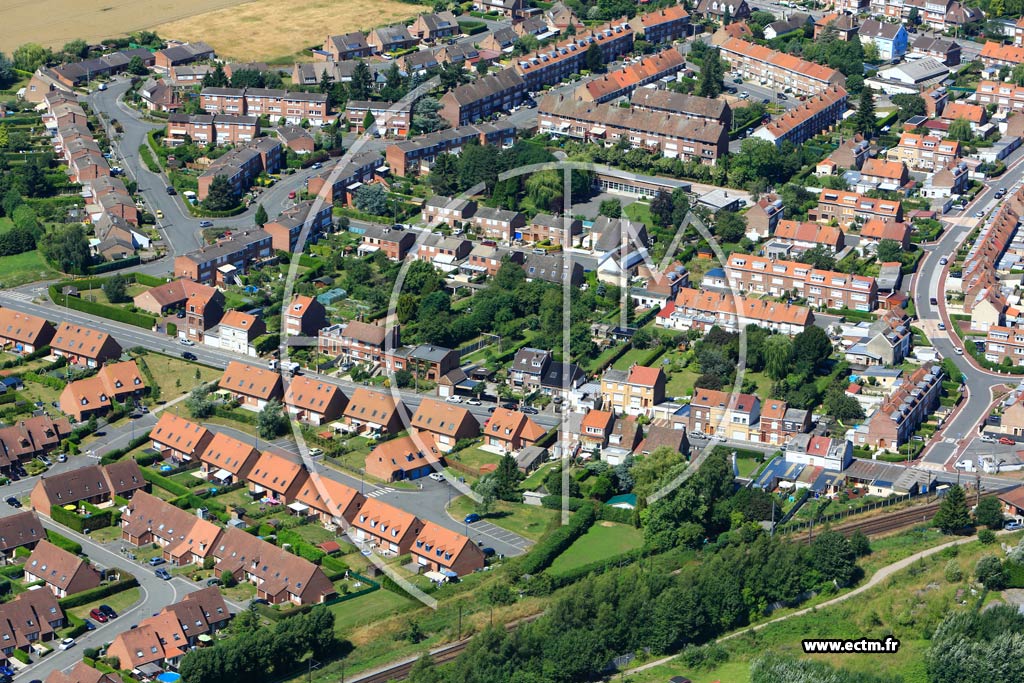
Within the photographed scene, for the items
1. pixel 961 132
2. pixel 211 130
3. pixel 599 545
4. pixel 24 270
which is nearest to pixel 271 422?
pixel 599 545

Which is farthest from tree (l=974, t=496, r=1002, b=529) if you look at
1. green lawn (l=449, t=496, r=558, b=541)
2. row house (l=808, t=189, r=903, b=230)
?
row house (l=808, t=189, r=903, b=230)

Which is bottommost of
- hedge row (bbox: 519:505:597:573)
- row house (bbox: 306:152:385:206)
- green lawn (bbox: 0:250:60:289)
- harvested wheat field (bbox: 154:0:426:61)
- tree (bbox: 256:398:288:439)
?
hedge row (bbox: 519:505:597:573)

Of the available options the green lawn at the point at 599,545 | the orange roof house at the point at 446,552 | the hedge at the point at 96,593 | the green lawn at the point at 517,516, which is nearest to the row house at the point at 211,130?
the green lawn at the point at 517,516

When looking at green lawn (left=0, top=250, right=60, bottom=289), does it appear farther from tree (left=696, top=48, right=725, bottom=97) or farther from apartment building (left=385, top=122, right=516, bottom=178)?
tree (left=696, top=48, right=725, bottom=97)

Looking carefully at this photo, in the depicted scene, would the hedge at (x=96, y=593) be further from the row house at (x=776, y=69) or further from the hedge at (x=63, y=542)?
the row house at (x=776, y=69)

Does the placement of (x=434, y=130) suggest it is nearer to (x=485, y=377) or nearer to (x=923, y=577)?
(x=485, y=377)

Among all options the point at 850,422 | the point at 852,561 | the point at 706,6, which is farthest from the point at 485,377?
the point at 706,6
